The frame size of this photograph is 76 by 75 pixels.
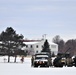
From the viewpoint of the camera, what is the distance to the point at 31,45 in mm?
199625

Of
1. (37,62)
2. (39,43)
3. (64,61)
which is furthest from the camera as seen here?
(39,43)

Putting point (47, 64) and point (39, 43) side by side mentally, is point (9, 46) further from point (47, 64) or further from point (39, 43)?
point (39, 43)

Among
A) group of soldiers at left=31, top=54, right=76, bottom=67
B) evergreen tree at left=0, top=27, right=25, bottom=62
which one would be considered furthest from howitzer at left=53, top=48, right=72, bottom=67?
evergreen tree at left=0, top=27, right=25, bottom=62

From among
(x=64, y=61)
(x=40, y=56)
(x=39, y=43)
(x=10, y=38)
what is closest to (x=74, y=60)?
(x=64, y=61)

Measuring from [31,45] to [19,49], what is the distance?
370 ft

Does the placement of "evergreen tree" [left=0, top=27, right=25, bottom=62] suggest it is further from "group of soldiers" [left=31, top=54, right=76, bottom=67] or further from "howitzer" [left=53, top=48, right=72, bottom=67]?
"howitzer" [left=53, top=48, right=72, bottom=67]

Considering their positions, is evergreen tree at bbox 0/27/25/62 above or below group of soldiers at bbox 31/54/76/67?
above

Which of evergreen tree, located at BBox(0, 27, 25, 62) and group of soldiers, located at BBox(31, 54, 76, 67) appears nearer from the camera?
group of soldiers, located at BBox(31, 54, 76, 67)

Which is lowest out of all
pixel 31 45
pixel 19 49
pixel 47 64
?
pixel 47 64

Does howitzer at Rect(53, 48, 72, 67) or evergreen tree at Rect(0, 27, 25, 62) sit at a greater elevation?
evergreen tree at Rect(0, 27, 25, 62)

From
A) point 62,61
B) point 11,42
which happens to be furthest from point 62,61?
point 11,42

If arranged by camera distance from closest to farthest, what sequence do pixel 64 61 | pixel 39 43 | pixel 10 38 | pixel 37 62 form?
pixel 37 62 < pixel 64 61 < pixel 10 38 < pixel 39 43

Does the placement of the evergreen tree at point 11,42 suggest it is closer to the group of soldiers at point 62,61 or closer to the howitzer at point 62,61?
the group of soldiers at point 62,61

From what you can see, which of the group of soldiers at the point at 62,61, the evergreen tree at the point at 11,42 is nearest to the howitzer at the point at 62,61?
the group of soldiers at the point at 62,61
